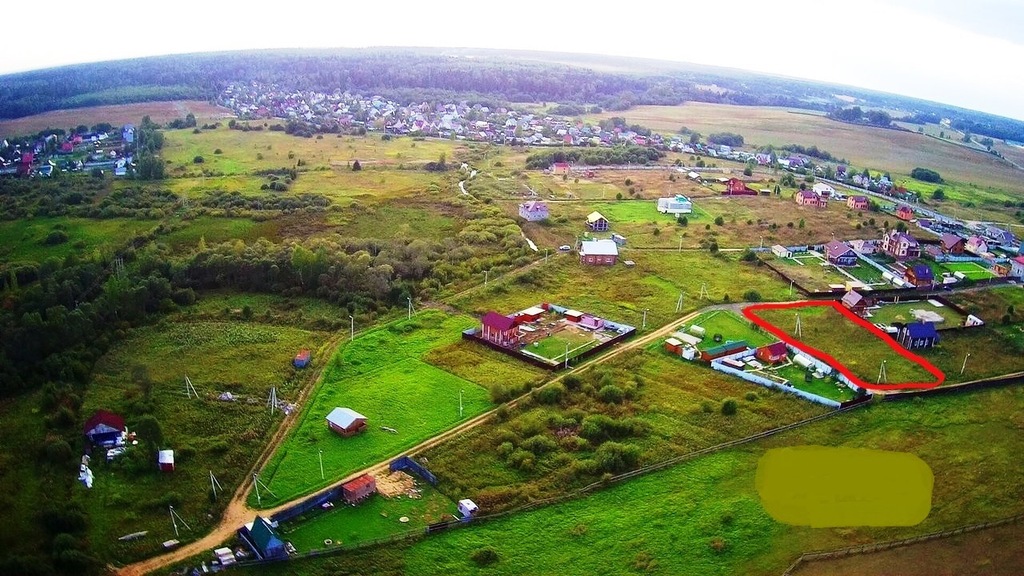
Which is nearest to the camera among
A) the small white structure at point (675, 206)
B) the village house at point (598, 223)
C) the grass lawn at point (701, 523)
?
the grass lawn at point (701, 523)

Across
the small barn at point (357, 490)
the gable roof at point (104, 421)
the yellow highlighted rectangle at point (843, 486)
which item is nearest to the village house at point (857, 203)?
the yellow highlighted rectangle at point (843, 486)

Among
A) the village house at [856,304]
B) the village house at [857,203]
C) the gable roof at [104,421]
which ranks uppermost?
the village house at [857,203]

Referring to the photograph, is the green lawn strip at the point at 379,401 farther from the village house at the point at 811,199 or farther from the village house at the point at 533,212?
the village house at the point at 811,199

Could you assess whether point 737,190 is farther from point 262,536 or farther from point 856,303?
point 262,536

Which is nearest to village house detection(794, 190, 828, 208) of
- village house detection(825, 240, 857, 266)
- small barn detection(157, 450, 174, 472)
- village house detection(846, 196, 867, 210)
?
village house detection(846, 196, 867, 210)

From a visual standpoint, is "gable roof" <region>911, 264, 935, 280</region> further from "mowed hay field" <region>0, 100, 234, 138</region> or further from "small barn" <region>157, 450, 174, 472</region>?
"mowed hay field" <region>0, 100, 234, 138</region>

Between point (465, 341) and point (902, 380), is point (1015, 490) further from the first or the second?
point (465, 341)
